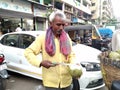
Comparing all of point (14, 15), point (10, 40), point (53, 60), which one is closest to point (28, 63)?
point (10, 40)

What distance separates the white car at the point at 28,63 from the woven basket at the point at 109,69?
2935 mm

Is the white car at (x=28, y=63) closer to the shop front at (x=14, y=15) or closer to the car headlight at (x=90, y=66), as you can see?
the car headlight at (x=90, y=66)

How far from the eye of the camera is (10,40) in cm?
724

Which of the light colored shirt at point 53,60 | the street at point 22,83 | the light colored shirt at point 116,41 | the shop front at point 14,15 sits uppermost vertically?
the shop front at point 14,15

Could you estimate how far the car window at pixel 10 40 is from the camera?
22.9ft

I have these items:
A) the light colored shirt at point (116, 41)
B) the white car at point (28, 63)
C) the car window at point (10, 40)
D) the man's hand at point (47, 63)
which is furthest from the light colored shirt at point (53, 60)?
the car window at point (10, 40)

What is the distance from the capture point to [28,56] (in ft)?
8.70

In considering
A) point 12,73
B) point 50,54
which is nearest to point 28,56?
point 50,54

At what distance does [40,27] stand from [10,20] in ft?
27.5

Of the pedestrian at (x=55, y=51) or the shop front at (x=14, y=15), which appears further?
the shop front at (x=14, y=15)

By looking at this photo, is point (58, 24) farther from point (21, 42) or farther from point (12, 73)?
point (12, 73)

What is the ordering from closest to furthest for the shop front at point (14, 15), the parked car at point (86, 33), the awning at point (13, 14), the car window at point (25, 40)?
the car window at point (25, 40), the parked car at point (86, 33), the awning at point (13, 14), the shop front at point (14, 15)

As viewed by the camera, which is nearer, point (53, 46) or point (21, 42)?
point (53, 46)

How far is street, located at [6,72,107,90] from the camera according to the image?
620 cm
